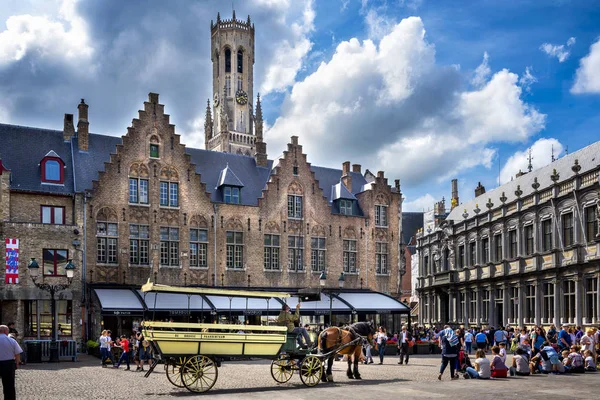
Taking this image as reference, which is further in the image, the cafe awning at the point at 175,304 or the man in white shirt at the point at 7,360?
the cafe awning at the point at 175,304

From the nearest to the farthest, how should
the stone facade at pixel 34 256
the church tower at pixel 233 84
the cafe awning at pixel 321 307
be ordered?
the stone facade at pixel 34 256 < the cafe awning at pixel 321 307 < the church tower at pixel 233 84

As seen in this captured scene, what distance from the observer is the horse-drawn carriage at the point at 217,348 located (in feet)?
57.4

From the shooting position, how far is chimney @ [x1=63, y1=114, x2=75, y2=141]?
39.9 m

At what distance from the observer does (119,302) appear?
3575 cm

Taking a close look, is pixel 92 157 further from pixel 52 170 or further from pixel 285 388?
pixel 285 388

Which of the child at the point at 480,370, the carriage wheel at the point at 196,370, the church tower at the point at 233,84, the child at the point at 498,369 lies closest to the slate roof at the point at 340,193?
the child at the point at 498,369

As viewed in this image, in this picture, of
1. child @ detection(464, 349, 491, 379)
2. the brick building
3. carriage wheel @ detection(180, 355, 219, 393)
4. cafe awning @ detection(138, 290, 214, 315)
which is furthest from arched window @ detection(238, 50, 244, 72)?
carriage wheel @ detection(180, 355, 219, 393)

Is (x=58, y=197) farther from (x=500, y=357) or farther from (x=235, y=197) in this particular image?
(x=500, y=357)

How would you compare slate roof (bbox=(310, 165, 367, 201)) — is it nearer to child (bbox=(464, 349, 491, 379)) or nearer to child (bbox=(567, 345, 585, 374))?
child (bbox=(567, 345, 585, 374))

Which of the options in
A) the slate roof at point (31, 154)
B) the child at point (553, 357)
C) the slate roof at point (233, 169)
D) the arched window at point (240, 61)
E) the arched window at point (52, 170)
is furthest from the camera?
the arched window at point (240, 61)

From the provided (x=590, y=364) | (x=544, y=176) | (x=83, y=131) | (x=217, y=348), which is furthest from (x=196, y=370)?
(x=544, y=176)

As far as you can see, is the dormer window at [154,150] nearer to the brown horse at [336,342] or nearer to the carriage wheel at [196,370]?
the brown horse at [336,342]

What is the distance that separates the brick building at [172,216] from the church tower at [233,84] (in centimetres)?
7384

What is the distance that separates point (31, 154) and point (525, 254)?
31766 mm
